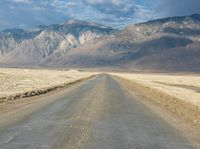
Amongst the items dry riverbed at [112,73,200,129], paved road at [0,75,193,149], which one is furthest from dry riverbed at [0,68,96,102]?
paved road at [0,75,193,149]

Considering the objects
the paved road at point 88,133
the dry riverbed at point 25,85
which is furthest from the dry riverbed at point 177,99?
the dry riverbed at point 25,85

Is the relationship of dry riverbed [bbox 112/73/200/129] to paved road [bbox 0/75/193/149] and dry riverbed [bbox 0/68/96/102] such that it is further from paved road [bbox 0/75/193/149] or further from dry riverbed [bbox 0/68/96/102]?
dry riverbed [bbox 0/68/96/102]

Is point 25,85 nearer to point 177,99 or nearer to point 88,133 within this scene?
point 177,99

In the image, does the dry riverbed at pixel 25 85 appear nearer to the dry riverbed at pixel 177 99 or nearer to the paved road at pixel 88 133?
the dry riverbed at pixel 177 99

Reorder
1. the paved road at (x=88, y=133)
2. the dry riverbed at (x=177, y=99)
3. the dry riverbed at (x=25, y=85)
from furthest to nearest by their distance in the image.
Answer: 1. the dry riverbed at (x=25, y=85)
2. the dry riverbed at (x=177, y=99)
3. the paved road at (x=88, y=133)

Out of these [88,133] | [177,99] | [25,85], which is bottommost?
[25,85]

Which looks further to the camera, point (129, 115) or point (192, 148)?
point (129, 115)

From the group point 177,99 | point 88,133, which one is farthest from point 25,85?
point 88,133

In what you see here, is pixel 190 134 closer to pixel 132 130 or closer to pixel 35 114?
pixel 132 130

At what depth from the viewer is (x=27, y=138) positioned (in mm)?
12359

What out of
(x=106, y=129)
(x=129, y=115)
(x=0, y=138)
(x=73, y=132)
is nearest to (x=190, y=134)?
(x=106, y=129)

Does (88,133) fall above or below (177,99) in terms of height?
above

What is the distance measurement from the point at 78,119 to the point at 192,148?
21.9 ft

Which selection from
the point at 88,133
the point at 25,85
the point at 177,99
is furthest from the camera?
the point at 25,85
